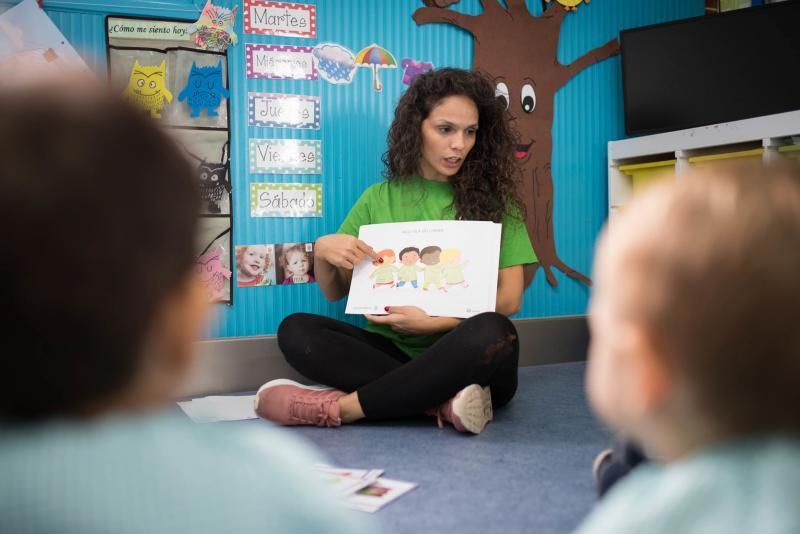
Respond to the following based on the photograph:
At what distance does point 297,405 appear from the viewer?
1780 mm

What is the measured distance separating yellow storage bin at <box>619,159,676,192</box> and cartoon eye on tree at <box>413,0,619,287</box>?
11.9 inches

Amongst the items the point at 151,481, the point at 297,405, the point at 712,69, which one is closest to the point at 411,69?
the point at 712,69

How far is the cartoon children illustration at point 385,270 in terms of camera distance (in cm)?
201

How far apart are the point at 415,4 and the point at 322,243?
0.97 meters

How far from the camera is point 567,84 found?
8.93 feet

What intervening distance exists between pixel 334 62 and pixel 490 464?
1.44 metres

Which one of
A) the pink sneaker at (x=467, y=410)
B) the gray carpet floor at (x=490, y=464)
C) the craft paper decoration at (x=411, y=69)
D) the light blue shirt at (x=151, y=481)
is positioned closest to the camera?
the light blue shirt at (x=151, y=481)

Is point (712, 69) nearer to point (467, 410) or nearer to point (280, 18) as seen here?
point (280, 18)

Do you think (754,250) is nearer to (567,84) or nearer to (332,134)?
(332,134)

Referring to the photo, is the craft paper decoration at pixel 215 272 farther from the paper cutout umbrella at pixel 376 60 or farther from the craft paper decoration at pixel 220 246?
the paper cutout umbrella at pixel 376 60

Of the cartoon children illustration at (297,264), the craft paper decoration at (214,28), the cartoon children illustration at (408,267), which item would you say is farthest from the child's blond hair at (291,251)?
the craft paper decoration at (214,28)

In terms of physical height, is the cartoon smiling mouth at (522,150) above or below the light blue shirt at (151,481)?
above

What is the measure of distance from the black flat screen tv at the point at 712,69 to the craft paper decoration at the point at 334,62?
1.05m

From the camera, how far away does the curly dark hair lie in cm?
212
